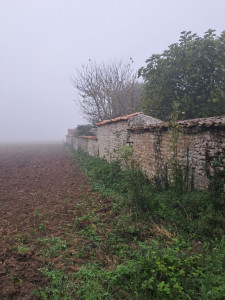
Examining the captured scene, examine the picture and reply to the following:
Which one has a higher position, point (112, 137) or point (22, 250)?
point (112, 137)

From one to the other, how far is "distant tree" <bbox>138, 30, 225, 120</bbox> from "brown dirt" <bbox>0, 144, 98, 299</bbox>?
6.05m

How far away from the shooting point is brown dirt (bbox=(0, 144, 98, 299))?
338cm

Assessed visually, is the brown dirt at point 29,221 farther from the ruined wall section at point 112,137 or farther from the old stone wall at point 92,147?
the old stone wall at point 92,147

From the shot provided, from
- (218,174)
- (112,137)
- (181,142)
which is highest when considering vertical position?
(112,137)

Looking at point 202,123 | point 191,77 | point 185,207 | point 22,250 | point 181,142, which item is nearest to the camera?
point 22,250

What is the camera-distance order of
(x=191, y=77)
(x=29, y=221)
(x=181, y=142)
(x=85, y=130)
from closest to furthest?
(x=29, y=221), (x=181, y=142), (x=191, y=77), (x=85, y=130)

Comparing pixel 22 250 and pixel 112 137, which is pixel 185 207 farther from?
pixel 112 137

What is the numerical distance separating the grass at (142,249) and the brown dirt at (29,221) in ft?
0.71

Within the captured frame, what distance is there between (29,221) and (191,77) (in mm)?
9728

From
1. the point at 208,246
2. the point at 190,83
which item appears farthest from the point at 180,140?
the point at 190,83

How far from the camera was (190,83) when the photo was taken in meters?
12.0

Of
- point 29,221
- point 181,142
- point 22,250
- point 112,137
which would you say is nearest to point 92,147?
point 112,137

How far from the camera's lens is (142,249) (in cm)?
380

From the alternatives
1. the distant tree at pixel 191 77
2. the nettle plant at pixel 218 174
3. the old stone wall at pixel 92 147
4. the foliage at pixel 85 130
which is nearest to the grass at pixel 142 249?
the nettle plant at pixel 218 174
